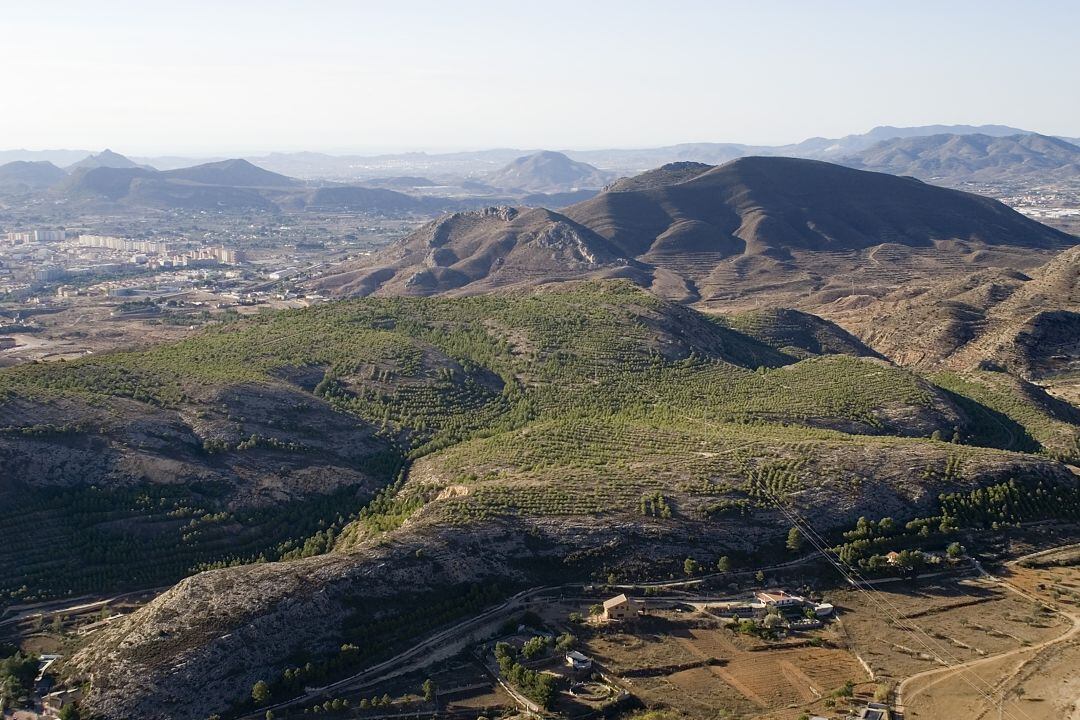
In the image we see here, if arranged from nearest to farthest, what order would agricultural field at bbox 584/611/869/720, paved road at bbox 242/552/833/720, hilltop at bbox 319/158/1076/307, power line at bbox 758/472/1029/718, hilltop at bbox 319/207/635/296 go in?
agricultural field at bbox 584/611/869/720 → paved road at bbox 242/552/833/720 → power line at bbox 758/472/1029/718 → hilltop at bbox 319/158/1076/307 → hilltop at bbox 319/207/635/296

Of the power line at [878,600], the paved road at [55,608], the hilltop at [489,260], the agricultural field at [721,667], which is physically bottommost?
the paved road at [55,608]

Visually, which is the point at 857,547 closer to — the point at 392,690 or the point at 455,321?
the point at 392,690

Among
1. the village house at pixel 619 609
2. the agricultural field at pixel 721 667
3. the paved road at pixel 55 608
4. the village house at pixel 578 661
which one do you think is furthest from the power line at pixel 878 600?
the paved road at pixel 55 608

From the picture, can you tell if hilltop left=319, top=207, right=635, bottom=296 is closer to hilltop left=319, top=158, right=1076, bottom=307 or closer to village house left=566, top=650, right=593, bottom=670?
hilltop left=319, top=158, right=1076, bottom=307

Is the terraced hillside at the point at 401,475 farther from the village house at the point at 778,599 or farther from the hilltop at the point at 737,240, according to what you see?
the hilltop at the point at 737,240

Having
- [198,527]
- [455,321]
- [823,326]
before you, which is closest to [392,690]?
[198,527]

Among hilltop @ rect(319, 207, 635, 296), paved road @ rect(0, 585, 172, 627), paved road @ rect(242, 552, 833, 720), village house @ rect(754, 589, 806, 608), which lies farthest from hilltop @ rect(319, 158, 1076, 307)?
paved road @ rect(0, 585, 172, 627)
